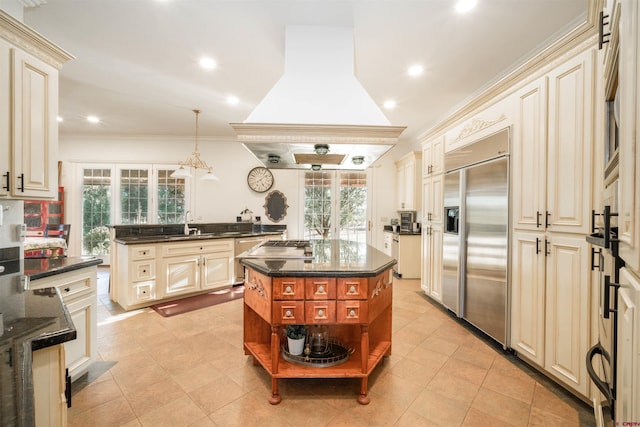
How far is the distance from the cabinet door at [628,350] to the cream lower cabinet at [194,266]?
4.04 m

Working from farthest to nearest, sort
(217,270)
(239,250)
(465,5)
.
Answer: (239,250) < (217,270) < (465,5)

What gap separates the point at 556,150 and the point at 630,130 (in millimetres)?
1479

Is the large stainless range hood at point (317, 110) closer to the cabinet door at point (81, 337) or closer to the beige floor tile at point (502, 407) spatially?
the cabinet door at point (81, 337)

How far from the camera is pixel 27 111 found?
179 centimetres

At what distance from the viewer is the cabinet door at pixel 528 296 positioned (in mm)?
1919

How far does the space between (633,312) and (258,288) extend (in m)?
1.75

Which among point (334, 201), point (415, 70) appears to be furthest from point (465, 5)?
point (334, 201)

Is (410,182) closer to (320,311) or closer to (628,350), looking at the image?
(320,311)

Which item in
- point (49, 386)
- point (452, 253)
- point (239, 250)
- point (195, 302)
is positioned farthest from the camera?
point (239, 250)

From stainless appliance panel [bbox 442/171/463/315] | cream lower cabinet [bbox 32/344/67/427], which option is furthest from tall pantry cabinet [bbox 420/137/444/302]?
cream lower cabinet [bbox 32/344/67/427]

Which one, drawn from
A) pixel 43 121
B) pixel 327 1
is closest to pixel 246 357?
pixel 43 121

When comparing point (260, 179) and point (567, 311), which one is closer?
point (567, 311)

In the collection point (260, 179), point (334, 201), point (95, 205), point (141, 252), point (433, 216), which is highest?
point (260, 179)

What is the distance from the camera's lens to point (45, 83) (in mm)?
1895
